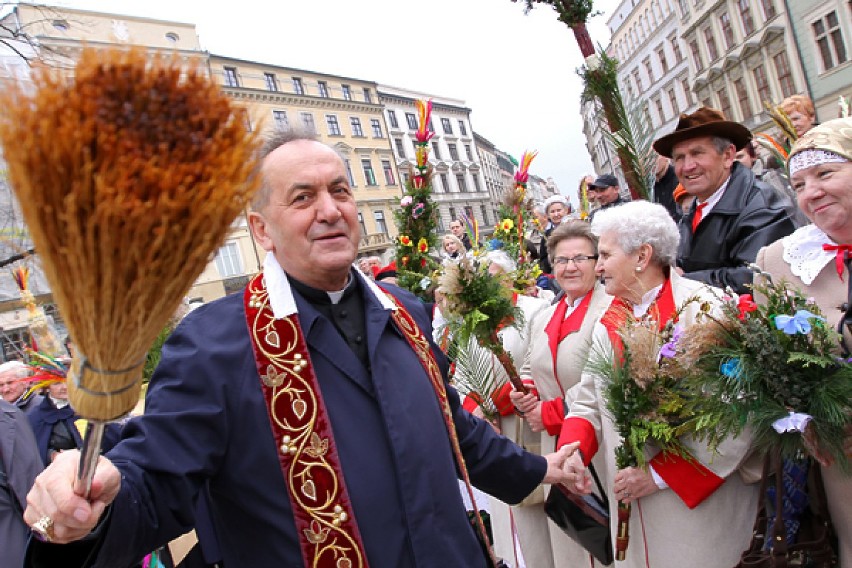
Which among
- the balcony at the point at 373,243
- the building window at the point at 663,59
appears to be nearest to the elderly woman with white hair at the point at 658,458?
the balcony at the point at 373,243

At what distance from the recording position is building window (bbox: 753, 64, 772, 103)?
29141 mm

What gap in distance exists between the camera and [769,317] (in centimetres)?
207

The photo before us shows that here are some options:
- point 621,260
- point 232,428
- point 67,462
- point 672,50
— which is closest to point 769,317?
Result: point 621,260

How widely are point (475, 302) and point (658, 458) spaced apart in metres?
1.24

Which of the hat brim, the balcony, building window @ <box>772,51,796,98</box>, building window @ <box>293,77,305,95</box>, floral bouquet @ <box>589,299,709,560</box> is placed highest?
building window @ <box>293,77,305,95</box>

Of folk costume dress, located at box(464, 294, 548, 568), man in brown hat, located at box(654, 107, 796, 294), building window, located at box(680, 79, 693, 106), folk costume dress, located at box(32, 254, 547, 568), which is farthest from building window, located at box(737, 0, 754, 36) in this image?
folk costume dress, located at box(32, 254, 547, 568)

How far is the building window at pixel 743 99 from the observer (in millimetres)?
31234

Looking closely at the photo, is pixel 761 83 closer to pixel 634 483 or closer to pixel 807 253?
pixel 807 253

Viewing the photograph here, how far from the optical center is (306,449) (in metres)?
1.76

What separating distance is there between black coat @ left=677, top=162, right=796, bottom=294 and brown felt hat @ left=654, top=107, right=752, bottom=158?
196 millimetres

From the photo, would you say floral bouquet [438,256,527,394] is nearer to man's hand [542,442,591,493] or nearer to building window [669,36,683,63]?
man's hand [542,442,591,493]

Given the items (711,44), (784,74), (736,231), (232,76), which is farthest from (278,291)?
(232,76)

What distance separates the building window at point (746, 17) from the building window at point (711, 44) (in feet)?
10.4

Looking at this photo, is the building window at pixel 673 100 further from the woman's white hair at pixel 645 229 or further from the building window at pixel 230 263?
the woman's white hair at pixel 645 229
